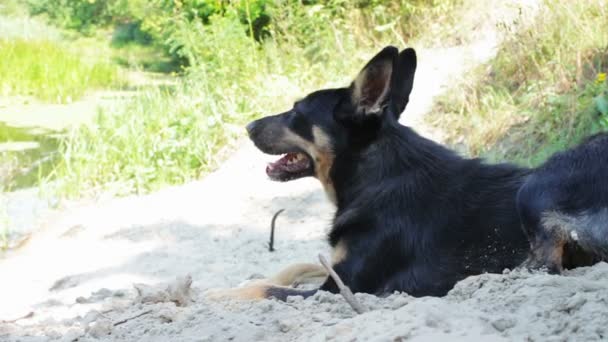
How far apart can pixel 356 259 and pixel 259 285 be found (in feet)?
2.14

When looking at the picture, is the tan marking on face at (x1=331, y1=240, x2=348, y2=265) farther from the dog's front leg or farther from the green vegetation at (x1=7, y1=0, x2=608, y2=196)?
the green vegetation at (x1=7, y1=0, x2=608, y2=196)

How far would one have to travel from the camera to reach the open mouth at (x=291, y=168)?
5758 mm

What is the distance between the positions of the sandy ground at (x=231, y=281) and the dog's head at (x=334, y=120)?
3.57 ft

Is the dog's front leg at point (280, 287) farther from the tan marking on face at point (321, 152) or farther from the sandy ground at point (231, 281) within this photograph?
the tan marking on face at point (321, 152)

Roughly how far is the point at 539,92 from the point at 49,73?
1402 centimetres

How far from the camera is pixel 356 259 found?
507 cm

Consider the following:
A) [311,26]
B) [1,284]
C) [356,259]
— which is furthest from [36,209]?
[356,259]

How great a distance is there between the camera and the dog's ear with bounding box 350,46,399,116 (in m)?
5.13

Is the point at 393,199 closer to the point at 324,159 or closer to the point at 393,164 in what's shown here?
the point at 393,164

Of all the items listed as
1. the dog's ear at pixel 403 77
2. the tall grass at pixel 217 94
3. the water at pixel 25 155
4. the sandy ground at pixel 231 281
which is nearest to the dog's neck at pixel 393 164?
the dog's ear at pixel 403 77

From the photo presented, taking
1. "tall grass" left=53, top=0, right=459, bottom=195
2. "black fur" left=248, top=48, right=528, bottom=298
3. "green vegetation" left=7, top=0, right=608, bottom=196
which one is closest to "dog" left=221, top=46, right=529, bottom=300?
"black fur" left=248, top=48, right=528, bottom=298

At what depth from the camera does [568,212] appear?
175 inches

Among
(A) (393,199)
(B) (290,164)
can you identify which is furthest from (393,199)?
(B) (290,164)

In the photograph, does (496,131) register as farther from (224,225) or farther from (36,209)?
(36,209)
